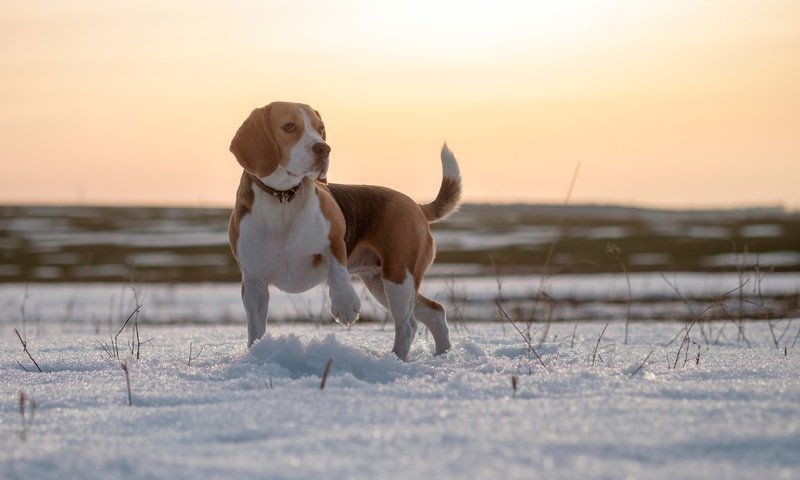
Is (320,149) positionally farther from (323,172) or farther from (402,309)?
(402,309)

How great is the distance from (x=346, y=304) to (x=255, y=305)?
2.20 ft

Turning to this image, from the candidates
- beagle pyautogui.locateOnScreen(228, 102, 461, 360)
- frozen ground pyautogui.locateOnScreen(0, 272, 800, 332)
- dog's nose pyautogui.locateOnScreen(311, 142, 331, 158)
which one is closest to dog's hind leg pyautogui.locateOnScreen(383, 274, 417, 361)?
beagle pyautogui.locateOnScreen(228, 102, 461, 360)

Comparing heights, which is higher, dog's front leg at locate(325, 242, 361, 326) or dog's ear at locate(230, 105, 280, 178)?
dog's ear at locate(230, 105, 280, 178)

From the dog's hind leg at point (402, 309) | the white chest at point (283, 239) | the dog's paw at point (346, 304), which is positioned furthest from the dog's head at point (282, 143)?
the dog's hind leg at point (402, 309)

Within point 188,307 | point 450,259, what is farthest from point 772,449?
point 450,259

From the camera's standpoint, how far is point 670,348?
282 inches

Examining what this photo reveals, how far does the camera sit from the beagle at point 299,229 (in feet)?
19.4

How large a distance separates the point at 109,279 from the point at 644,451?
27970mm

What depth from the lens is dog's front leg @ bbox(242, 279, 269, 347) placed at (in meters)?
6.14

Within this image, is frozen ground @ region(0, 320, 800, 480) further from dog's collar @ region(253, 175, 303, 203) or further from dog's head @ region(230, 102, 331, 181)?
dog's head @ region(230, 102, 331, 181)

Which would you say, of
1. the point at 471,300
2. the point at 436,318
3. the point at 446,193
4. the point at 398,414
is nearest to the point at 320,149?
the point at 436,318

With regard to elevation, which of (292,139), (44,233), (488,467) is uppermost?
(292,139)

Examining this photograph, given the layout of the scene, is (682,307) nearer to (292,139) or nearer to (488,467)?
(292,139)

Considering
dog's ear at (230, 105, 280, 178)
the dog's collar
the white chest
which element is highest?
dog's ear at (230, 105, 280, 178)
